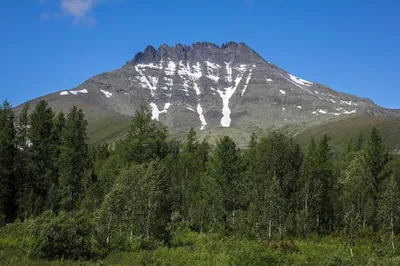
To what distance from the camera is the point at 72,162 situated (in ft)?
155

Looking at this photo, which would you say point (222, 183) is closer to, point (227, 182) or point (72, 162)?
point (227, 182)

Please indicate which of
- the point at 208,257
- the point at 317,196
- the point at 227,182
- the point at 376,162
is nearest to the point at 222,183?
the point at 227,182

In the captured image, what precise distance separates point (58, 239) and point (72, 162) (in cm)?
2739

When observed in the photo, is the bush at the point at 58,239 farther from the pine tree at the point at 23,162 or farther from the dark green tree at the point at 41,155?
the dark green tree at the point at 41,155

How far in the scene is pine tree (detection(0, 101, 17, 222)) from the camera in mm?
43656

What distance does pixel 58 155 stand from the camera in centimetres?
4953

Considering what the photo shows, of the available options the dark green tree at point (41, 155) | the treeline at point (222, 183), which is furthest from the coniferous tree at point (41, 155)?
the treeline at point (222, 183)

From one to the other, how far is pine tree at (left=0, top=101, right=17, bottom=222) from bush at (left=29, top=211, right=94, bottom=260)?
25.0 m

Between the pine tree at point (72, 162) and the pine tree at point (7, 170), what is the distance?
5.26 m

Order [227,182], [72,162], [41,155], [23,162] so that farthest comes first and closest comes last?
[227,182] < [41,155] < [72,162] < [23,162]

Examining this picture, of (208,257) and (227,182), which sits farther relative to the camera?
(227,182)

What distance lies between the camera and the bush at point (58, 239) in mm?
20250

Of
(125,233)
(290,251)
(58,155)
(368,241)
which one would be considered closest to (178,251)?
A: (125,233)

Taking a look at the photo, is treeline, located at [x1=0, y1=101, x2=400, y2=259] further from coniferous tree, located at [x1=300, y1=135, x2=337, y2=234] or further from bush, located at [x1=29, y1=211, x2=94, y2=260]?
bush, located at [x1=29, y1=211, x2=94, y2=260]
